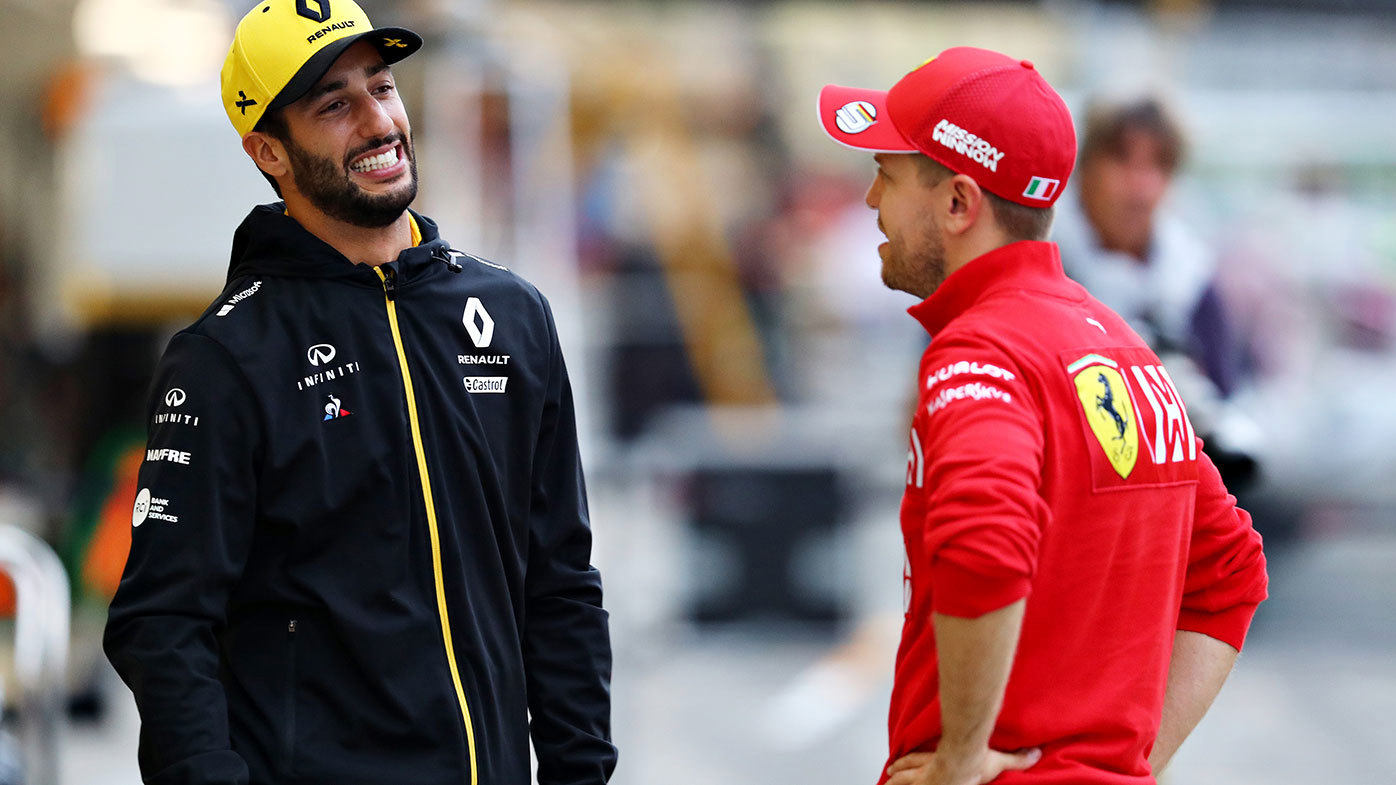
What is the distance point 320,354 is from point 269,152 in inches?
16.7

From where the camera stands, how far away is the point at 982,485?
2289 mm

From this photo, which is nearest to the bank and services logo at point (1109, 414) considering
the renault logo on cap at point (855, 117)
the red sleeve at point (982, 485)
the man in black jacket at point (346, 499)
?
the red sleeve at point (982, 485)

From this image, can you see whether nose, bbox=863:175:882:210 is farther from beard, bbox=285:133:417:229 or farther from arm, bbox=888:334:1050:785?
beard, bbox=285:133:417:229

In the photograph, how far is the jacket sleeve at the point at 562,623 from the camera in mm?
2998

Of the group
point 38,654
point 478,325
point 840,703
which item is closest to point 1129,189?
point 478,325

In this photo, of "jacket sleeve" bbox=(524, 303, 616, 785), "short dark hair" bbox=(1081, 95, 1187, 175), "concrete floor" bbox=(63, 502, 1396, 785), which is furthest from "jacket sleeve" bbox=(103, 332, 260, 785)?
"concrete floor" bbox=(63, 502, 1396, 785)

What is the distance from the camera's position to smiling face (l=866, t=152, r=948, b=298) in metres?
2.70

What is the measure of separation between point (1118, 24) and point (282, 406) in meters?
13.2

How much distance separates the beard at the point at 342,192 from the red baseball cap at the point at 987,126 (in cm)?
83

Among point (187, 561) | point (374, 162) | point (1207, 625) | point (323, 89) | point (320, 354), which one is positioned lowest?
point (1207, 625)

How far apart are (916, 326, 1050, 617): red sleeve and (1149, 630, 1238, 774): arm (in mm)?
648

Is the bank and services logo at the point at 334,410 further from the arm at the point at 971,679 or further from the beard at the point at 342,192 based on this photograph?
the arm at the point at 971,679

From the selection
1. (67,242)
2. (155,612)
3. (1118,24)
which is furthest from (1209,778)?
(1118,24)

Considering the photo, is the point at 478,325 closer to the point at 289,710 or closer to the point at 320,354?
the point at 320,354
